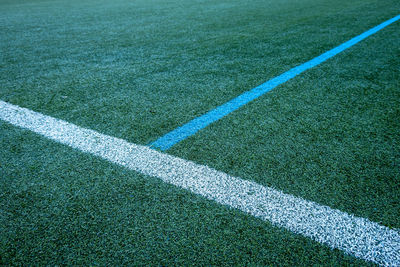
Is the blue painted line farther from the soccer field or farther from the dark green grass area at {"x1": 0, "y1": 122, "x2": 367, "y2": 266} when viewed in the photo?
the dark green grass area at {"x1": 0, "y1": 122, "x2": 367, "y2": 266}

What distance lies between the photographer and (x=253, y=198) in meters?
1.28

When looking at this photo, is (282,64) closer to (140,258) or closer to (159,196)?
(159,196)

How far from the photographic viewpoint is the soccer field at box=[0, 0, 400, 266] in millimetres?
1081

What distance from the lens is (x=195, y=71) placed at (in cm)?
279

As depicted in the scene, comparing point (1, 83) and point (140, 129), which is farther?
point (1, 83)

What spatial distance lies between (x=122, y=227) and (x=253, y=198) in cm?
54

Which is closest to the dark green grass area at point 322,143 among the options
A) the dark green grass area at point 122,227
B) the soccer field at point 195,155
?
the soccer field at point 195,155

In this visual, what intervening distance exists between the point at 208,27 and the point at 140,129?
338 centimetres

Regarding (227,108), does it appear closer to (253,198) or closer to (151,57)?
(253,198)

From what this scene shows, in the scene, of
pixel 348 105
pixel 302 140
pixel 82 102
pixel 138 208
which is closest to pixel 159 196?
pixel 138 208

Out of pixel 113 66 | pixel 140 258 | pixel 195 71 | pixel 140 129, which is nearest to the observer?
pixel 140 258

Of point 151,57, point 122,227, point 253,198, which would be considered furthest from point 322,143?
point 151,57

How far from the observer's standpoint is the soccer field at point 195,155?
1081 mm

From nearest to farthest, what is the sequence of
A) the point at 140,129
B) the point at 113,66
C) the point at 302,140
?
the point at 302,140 < the point at 140,129 < the point at 113,66
